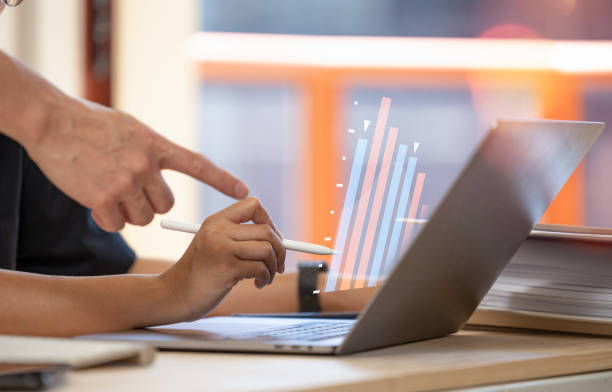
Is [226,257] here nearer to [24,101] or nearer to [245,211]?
[245,211]

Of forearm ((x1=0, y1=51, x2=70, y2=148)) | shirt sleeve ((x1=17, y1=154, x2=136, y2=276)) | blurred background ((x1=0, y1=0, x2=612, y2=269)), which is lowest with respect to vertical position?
forearm ((x1=0, y1=51, x2=70, y2=148))

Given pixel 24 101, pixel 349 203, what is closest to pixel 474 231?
pixel 349 203

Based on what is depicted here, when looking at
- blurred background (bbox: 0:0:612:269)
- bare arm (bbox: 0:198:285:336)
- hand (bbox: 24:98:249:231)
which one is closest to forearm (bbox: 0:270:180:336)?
bare arm (bbox: 0:198:285:336)

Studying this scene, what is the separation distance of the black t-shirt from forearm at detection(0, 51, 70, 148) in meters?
0.61

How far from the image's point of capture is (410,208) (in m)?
0.70

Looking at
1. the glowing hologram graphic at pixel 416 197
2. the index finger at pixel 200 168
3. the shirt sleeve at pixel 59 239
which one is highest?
the shirt sleeve at pixel 59 239

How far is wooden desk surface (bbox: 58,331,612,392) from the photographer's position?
447 millimetres

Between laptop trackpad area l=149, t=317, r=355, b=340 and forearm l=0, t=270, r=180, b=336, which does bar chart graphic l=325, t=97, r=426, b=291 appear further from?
forearm l=0, t=270, r=180, b=336

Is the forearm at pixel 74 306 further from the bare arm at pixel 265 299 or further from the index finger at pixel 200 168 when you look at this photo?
the bare arm at pixel 265 299

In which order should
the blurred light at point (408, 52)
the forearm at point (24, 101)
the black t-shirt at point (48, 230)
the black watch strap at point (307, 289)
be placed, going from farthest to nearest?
the blurred light at point (408, 52), the black t-shirt at point (48, 230), the black watch strap at point (307, 289), the forearm at point (24, 101)

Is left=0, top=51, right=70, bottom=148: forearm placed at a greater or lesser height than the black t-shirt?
lesser

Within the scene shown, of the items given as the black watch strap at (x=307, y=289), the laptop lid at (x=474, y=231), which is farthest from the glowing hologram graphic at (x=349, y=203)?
the black watch strap at (x=307, y=289)

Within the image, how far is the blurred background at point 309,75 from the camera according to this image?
290 centimetres

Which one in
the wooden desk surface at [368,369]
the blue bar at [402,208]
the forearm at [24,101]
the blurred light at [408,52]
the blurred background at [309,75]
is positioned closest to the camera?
the wooden desk surface at [368,369]
